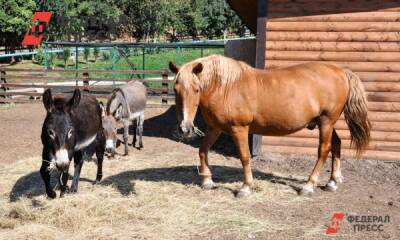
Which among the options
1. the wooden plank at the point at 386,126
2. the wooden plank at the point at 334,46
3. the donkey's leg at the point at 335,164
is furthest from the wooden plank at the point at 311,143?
the donkey's leg at the point at 335,164

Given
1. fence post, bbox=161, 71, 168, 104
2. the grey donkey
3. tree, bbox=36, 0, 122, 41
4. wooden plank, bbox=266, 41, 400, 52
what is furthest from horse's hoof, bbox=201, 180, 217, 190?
tree, bbox=36, 0, 122, 41

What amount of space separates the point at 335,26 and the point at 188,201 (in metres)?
4.91

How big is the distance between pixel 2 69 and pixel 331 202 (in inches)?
585

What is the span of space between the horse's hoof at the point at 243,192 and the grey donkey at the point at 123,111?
2.73 meters

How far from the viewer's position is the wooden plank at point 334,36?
864 cm

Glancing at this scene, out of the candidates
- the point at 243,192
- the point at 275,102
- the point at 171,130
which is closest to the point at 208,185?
the point at 243,192

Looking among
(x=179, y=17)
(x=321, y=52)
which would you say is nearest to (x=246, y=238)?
(x=321, y=52)

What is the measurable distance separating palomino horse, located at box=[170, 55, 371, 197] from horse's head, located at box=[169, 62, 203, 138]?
7.0 inches

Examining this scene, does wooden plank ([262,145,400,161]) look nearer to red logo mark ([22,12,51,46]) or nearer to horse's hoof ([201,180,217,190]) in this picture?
horse's hoof ([201,180,217,190])

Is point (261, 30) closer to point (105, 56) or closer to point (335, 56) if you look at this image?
point (335, 56)

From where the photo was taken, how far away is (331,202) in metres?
6.31

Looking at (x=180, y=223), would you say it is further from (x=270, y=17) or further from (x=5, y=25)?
(x=5, y=25)

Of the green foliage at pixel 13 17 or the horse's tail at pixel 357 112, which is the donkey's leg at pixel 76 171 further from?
the green foliage at pixel 13 17

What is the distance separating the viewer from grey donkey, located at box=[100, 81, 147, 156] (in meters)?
8.23
